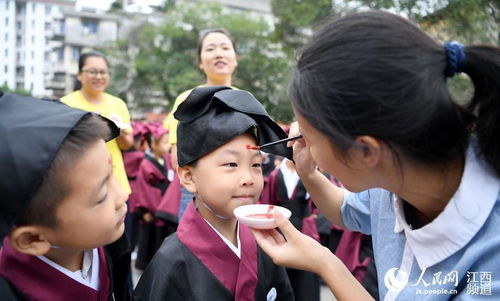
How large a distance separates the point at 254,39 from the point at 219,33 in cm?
1623

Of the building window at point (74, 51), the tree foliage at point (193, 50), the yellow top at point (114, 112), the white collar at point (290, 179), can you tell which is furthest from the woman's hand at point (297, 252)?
the building window at point (74, 51)

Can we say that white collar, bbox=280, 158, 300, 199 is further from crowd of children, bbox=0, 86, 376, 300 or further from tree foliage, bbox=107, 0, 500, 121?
tree foliage, bbox=107, 0, 500, 121

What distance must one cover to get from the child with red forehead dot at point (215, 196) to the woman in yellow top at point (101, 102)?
5.24 ft

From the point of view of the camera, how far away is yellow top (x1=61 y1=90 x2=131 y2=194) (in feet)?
10.4

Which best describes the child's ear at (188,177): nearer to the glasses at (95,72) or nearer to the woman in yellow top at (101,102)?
the woman in yellow top at (101,102)

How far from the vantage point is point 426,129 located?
1.06m

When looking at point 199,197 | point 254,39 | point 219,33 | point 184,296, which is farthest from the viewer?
point 254,39

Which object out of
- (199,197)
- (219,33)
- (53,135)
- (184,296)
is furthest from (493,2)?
(53,135)

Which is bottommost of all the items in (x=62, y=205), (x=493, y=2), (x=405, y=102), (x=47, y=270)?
(x=47, y=270)

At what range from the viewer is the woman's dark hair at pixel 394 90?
1.04m

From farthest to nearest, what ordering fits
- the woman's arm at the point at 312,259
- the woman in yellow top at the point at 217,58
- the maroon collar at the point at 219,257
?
1. the woman in yellow top at the point at 217,58
2. the maroon collar at the point at 219,257
3. the woman's arm at the point at 312,259

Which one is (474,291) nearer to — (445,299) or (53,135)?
(445,299)

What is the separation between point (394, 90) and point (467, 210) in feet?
1.28

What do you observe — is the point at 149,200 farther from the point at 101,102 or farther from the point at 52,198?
the point at 52,198
